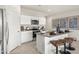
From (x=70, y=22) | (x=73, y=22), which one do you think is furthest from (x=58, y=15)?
(x=73, y=22)

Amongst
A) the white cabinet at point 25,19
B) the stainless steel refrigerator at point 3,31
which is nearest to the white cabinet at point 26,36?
the white cabinet at point 25,19

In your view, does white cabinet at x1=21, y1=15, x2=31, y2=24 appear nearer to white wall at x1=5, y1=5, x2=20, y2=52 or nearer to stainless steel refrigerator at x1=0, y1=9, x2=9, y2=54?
white wall at x1=5, y1=5, x2=20, y2=52

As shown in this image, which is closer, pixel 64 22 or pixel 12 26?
pixel 12 26

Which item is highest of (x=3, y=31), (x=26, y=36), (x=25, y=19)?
(x=25, y=19)

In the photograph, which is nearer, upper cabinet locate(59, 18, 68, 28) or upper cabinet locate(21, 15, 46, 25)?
upper cabinet locate(21, 15, 46, 25)

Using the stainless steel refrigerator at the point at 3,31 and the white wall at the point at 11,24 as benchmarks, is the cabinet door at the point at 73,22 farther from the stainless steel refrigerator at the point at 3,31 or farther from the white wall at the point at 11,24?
the stainless steel refrigerator at the point at 3,31

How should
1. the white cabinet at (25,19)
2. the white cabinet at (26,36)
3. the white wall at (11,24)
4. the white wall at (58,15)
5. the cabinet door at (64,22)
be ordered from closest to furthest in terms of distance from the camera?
the white wall at (11,24) → the white cabinet at (26,36) → the white cabinet at (25,19) → the white wall at (58,15) → the cabinet door at (64,22)

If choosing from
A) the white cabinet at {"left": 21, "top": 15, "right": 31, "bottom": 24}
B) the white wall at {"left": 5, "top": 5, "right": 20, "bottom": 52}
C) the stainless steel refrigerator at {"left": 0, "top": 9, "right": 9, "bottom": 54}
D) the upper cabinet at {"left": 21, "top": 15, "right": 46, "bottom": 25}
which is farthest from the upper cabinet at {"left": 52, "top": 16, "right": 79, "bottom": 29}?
the stainless steel refrigerator at {"left": 0, "top": 9, "right": 9, "bottom": 54}

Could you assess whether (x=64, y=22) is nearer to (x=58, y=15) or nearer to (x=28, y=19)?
(x=58, y=15)

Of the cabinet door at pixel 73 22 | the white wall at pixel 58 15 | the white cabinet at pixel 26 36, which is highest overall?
the white wall at pixel 58 15

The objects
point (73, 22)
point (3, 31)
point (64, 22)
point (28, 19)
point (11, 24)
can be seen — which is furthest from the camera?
point (64, 22)
